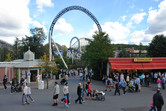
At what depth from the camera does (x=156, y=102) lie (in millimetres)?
7707

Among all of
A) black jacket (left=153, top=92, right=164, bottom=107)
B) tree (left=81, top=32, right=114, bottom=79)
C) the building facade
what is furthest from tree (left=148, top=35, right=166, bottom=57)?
black jacket (left=153, top=92, right=164, bottom=107)

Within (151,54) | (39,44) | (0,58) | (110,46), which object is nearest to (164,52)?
(151,54)

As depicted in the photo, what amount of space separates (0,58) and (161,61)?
5923 centimetres

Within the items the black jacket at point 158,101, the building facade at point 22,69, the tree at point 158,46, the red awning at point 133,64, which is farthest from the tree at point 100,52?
the tree at point 158,46

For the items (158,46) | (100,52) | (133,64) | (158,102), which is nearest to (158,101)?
(158,102)

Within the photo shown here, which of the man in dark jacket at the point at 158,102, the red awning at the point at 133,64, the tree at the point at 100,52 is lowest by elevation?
the man in dark jacket at the point at 158,102

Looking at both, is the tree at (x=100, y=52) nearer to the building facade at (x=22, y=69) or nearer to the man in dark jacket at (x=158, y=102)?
the building facade at (x=22, y=69)

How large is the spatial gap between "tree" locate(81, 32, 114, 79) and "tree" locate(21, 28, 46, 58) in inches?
1008

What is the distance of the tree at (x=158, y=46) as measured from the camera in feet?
130

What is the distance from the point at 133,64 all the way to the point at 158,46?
20382mm

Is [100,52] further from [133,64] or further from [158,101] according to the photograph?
[158,101]

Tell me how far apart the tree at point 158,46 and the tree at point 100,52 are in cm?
1840

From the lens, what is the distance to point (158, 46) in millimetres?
40188

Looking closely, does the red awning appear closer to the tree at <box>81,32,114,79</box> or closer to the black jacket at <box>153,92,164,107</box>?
the tree at <box>81,32,114,79</box>
